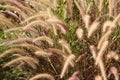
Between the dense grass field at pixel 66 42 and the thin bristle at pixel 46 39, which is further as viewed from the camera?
the dense grass field at pixel 66 42

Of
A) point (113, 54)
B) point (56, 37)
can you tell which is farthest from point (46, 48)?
point (113, 54)

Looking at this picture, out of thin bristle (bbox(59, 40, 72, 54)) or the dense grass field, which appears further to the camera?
the dense grass field

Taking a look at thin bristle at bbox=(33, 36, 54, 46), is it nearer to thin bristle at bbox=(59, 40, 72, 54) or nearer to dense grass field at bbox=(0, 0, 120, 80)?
dense grass field at bbox=(0, 0, 120, 80)

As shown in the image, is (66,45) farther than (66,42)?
No

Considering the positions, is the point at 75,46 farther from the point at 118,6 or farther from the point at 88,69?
the point at 118,6

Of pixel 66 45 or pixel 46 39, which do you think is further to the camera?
pixel 46 39

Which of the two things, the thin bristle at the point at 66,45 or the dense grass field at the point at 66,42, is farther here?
the dense grass field at the point at 66,42

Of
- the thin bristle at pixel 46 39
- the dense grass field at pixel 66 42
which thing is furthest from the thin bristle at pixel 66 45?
the thin bristle at pixel 46 39

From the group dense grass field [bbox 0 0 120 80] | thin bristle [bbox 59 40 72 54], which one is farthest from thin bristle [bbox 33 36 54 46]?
thin bristle [bbox 59 40 72 54]

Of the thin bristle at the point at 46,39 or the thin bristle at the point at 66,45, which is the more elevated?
the thin bristle at the point at 46,39

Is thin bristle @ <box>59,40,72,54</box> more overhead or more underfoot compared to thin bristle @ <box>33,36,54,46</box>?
more underfoot

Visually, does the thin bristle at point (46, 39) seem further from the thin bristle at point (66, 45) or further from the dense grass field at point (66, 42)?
the thin bristle at point (66, 45)
